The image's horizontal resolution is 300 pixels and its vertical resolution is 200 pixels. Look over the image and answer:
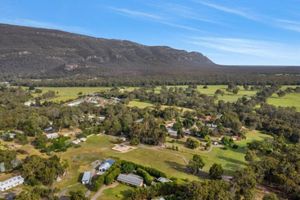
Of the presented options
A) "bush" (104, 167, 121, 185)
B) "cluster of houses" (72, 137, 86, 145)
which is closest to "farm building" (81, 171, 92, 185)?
"bush" (104, 167, 121, 185)

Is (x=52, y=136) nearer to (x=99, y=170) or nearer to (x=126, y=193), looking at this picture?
(x=99, y=170)

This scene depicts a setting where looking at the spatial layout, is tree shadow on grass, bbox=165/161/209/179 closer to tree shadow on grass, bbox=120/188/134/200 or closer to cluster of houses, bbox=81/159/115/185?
cluster of houses, bbox=81/159/115/185

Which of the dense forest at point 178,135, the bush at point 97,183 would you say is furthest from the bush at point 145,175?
the bush at point 97,183

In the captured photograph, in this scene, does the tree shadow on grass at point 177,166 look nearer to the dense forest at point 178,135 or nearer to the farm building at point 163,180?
the dense forest at point 178,135

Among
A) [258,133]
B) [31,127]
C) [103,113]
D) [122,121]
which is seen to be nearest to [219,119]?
[258,133]

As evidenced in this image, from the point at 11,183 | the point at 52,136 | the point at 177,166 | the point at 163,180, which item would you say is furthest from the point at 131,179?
the point at 52,136

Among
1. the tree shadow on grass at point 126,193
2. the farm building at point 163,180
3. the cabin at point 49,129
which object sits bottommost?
the tree shadow on grass at point 126,193

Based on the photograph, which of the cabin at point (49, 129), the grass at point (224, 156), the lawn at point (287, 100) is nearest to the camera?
the grass at point (224, 156)
